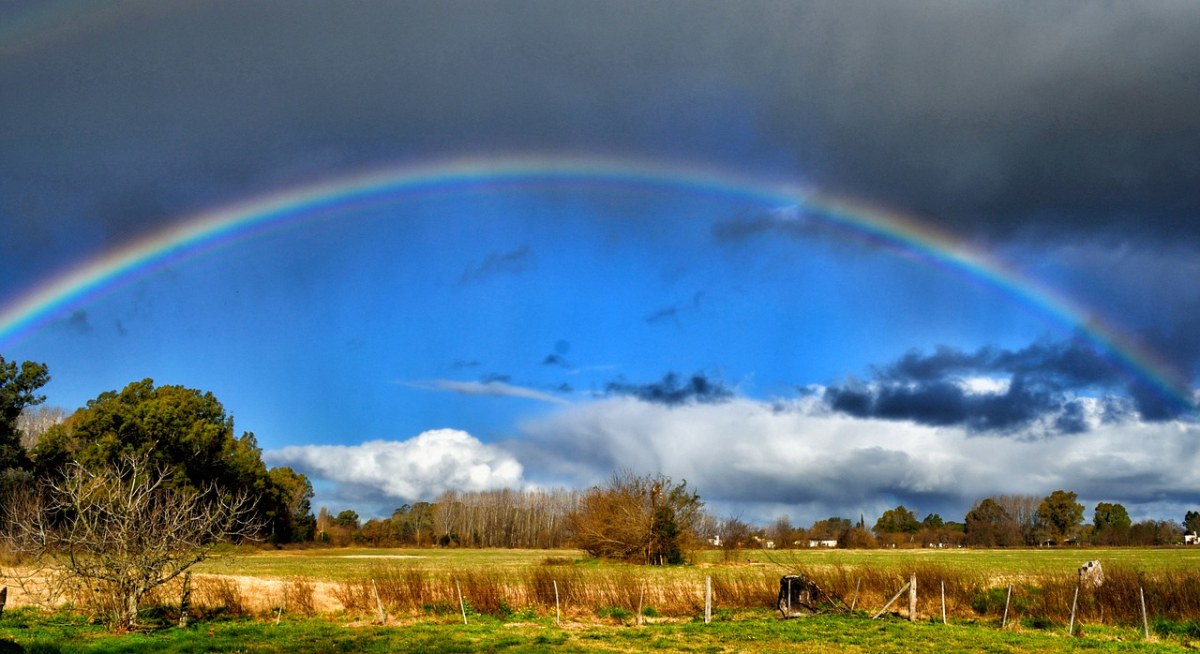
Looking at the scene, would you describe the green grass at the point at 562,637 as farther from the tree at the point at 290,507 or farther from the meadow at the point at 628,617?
the tree at the point at 290,507

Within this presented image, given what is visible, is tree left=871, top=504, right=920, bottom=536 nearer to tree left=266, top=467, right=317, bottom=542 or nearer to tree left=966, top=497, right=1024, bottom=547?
tree left=966, top=497, right=1024, bottom=547

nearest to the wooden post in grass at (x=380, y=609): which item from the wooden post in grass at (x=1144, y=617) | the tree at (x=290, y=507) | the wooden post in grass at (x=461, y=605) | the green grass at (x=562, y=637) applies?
the green grass at (x=562, y=637)

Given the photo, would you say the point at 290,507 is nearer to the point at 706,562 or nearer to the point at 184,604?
the point at 706,562

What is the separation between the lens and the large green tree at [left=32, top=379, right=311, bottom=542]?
220ft

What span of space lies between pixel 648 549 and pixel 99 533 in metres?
40.9

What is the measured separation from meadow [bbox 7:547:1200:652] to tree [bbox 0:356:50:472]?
36.3 m

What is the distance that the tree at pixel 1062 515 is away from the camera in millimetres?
168125

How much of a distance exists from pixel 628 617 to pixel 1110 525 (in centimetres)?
18836

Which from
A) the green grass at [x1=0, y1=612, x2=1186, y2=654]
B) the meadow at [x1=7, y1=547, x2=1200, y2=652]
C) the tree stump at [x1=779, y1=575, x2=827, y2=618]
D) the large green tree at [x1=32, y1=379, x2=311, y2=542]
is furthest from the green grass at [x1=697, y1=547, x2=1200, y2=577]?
the large green tree at [x1=32, y1=379, x2=311, y2=542]

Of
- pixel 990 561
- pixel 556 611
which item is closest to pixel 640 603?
pixel 556 611

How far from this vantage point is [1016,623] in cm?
2773

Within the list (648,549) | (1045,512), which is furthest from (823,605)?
(1045,512)

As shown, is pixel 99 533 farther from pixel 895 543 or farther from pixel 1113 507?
pixel 1113 507

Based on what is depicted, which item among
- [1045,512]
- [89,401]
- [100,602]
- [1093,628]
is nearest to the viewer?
[100,602]
